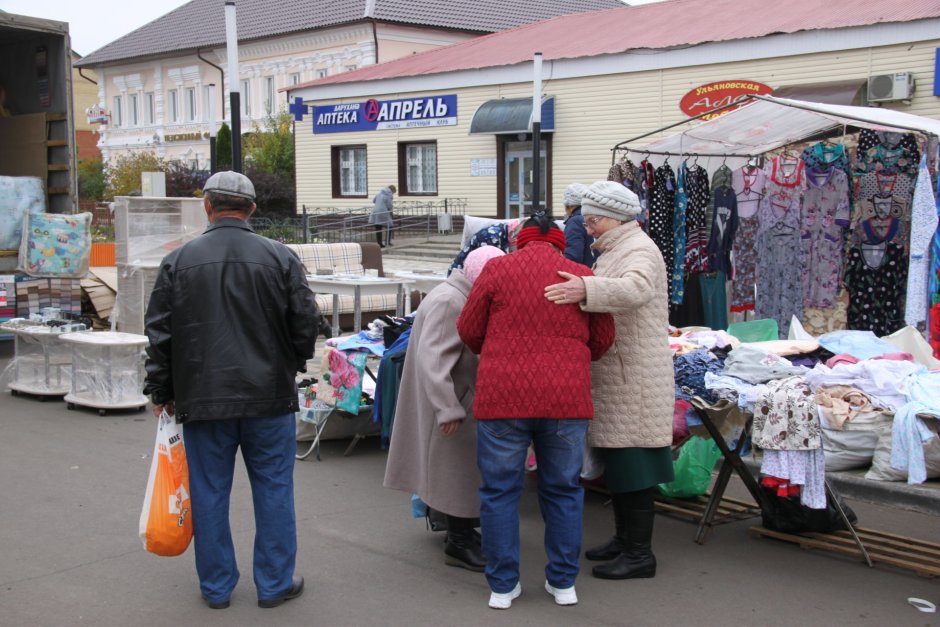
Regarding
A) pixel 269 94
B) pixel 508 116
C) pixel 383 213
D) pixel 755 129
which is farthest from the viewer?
pixel 269 94

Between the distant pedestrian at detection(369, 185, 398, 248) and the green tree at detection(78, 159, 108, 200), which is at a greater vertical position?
the green tree at detection(78, 159, 108, 200)

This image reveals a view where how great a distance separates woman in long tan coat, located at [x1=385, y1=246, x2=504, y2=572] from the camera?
4.67 metres

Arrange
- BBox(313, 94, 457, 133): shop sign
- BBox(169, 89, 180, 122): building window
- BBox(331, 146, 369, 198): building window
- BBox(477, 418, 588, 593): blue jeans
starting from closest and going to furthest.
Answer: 1. BBox(477, 418, 588, 593): blue jeans
2. BBox(313, 94, 457, 133): shop sign
3. BBox(331, 146, 369, 198): building window
4. BBox(169, 89, 180, 122): building window

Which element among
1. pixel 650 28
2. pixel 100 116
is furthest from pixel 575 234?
pixel 100 116

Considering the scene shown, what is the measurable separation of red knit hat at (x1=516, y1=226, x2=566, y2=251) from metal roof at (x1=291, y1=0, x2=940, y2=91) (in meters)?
15.6

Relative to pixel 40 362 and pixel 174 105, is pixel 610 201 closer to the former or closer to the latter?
pixel 40 362

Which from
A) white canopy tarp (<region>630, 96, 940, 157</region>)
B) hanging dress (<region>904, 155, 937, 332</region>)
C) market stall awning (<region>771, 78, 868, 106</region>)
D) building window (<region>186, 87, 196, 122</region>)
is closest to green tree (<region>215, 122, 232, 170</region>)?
building window (<region>186, 87, 196, 122</region>)

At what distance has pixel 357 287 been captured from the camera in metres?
10.7

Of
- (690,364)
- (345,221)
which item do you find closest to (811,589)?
(690,364)

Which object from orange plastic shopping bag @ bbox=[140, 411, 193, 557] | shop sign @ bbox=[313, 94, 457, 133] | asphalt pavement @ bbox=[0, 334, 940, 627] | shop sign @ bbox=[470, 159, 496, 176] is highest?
shop sign @ bbox=[313, 94, 457, 133]

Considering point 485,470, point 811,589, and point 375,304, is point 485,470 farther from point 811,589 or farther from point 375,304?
point 375,304

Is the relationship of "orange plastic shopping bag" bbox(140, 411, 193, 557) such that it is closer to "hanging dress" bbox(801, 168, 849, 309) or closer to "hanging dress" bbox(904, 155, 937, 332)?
"hanging dress" bbox(904, 155, 937, 332)

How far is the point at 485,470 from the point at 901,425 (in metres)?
2.00

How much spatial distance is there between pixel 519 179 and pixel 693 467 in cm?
2007
